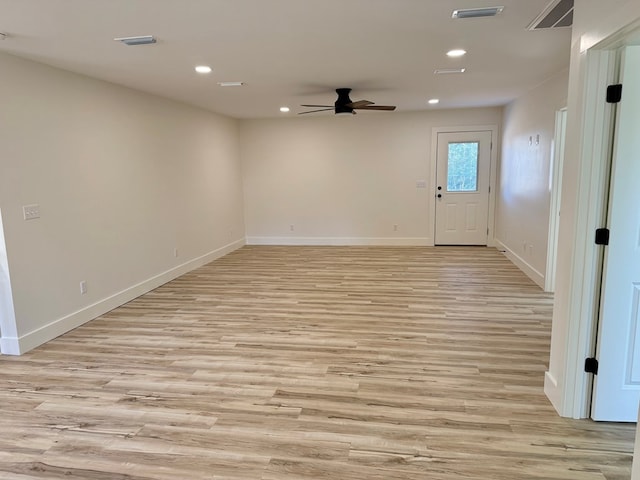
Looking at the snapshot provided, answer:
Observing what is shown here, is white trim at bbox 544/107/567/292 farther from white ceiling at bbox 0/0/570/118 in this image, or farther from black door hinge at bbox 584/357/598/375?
black door hinge at bbox 584/357/598/375

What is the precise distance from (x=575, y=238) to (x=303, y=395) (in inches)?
74.6

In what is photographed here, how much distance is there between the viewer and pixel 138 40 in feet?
9.73

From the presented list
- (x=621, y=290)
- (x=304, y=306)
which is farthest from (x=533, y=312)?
(x=304, y=306)

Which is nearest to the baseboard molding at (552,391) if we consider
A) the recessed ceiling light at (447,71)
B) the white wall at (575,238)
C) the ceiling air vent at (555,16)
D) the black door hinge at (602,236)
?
the white wall at (575,238)

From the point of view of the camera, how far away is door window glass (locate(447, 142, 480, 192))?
7.31m

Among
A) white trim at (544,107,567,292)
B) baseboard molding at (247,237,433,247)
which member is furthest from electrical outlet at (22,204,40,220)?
white trim at (544,107,567,292)

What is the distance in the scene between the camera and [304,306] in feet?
14.5

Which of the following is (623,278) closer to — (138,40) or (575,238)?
(575,238)

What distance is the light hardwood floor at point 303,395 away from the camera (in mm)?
2021

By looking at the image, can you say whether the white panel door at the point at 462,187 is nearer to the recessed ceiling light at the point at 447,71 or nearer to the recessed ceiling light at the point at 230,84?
the recessed ceiling light at the point at 447,71

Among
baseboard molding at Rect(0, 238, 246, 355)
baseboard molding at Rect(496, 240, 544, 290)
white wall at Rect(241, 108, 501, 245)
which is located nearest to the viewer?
baseboard molding at Rect(0, 238, 246, 355)

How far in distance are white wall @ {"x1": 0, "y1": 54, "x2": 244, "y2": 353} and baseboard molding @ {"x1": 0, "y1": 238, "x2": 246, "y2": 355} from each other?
0.01 m

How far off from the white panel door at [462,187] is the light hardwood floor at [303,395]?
116 inches

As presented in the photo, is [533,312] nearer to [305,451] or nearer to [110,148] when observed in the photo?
[305,451]
